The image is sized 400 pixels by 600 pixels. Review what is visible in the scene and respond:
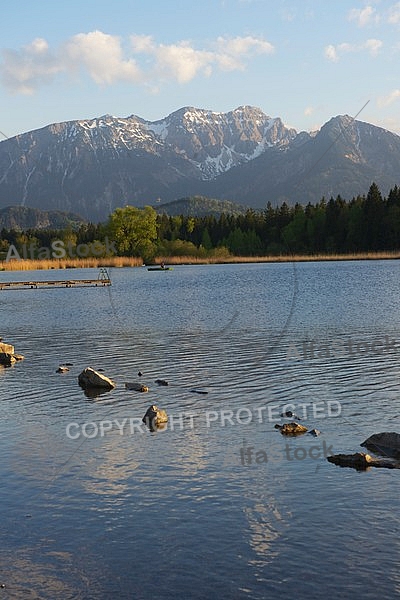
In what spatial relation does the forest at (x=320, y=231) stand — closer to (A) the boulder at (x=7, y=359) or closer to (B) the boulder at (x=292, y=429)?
(A) the boulder at (x=7, y=359)

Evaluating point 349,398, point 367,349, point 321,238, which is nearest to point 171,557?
point 349,398

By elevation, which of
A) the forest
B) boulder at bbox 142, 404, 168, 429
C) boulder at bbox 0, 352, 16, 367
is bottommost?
boulder at bbox 142, 404, 168, 429

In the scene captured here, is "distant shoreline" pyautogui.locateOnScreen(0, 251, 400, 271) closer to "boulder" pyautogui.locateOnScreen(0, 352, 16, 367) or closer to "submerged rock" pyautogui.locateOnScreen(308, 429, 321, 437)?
"boulder" pyautogui.locateOnScreen(0, 352, 16, 367)

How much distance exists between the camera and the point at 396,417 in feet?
69.1

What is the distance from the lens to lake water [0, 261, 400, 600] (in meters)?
11.6

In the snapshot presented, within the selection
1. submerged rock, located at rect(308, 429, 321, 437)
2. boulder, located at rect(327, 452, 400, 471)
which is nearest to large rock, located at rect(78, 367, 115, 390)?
submerged rock, located at rect(308, 429, 321, 437)

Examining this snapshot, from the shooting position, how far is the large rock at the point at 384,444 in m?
17.5

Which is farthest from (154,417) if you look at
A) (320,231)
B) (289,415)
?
(320,231)

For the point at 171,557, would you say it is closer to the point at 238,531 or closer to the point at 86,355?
the point at 238,531

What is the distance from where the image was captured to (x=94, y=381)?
27.1 m

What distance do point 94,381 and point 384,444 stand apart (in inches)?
514

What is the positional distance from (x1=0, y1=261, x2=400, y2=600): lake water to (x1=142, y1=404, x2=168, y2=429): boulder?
0.36 metres

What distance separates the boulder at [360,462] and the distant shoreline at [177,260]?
114 metres

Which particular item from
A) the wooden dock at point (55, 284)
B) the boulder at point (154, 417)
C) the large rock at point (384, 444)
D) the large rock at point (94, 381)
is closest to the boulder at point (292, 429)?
the large rock at point (384, 444)
